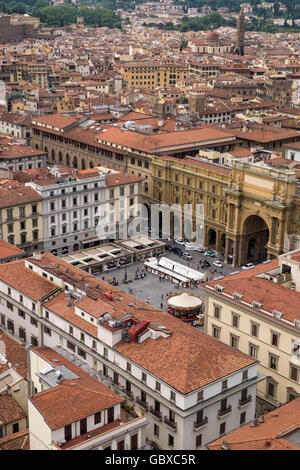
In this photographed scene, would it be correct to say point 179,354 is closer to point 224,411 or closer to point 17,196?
point 224,411

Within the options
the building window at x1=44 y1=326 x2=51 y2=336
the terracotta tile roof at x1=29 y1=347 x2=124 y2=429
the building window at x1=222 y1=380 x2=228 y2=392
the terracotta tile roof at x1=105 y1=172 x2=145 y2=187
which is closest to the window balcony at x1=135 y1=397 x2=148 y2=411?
the terracotta tile roof at x1=29 y1=347 x2=124 y2=429

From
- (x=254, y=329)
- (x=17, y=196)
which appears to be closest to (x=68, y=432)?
(x=254, y=329)

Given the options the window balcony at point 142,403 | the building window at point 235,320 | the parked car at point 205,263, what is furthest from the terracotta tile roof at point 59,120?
the window balcony at point 142,403

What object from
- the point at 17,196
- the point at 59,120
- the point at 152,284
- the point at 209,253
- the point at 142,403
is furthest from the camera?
the point at 59,120

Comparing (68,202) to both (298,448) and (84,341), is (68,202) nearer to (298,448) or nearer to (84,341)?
(84,341)

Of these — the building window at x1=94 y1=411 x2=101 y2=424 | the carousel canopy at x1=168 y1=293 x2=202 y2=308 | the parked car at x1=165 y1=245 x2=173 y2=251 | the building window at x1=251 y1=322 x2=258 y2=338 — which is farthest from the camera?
the parked car at x1=165 y1=245 x2=173 y2=251

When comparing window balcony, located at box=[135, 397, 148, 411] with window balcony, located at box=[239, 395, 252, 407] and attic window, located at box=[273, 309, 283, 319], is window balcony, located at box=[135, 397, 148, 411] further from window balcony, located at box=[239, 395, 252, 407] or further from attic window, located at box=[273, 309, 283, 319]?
attic window, located at box=[273, 309, 283, 319]

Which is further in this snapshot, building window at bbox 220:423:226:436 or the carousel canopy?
the carousel canopy

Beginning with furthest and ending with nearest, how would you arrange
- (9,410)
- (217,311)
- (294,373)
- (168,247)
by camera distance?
1. (168,247)
2. (217,311)
3. (294,373)
4. (9,410)
